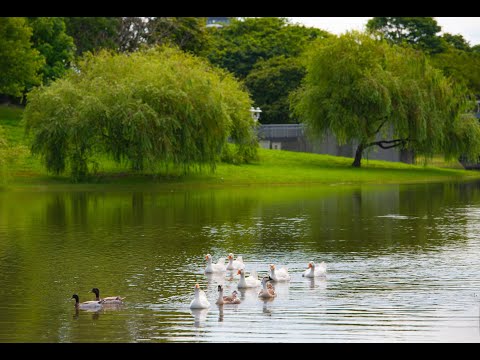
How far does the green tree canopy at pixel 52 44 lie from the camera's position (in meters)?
75.9

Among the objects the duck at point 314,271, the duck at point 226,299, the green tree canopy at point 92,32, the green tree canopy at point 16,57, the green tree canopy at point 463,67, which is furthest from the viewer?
the green tree canopy at point 463,67

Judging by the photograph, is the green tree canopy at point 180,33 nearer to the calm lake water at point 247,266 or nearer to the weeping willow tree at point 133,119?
the weeping willow tree at point 133,119

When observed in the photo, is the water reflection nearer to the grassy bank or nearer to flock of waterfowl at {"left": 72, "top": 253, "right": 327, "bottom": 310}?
flock of waterfowl at {"left": 72, "top": 253, "right": 327, "bottom": 310}

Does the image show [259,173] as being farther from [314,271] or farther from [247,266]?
[314,271]

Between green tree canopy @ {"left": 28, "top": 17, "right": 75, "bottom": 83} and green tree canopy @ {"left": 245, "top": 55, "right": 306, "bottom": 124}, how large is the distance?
2189 cm

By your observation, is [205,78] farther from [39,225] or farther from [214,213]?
[39,225]

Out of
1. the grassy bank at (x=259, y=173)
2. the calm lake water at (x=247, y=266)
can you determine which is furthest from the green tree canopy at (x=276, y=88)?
the calm lake water at (x=247, y=266)

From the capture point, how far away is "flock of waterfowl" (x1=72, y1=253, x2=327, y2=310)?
1717cm

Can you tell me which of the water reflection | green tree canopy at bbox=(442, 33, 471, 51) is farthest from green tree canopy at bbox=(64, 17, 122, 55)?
the water reflection

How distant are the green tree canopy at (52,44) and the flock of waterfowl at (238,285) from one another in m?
56.1

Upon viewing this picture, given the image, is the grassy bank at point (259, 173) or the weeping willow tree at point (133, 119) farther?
the grassy bank at point (259, 173)

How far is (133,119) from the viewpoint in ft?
161

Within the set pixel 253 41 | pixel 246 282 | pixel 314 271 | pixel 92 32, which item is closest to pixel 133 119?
pixel 314 271
